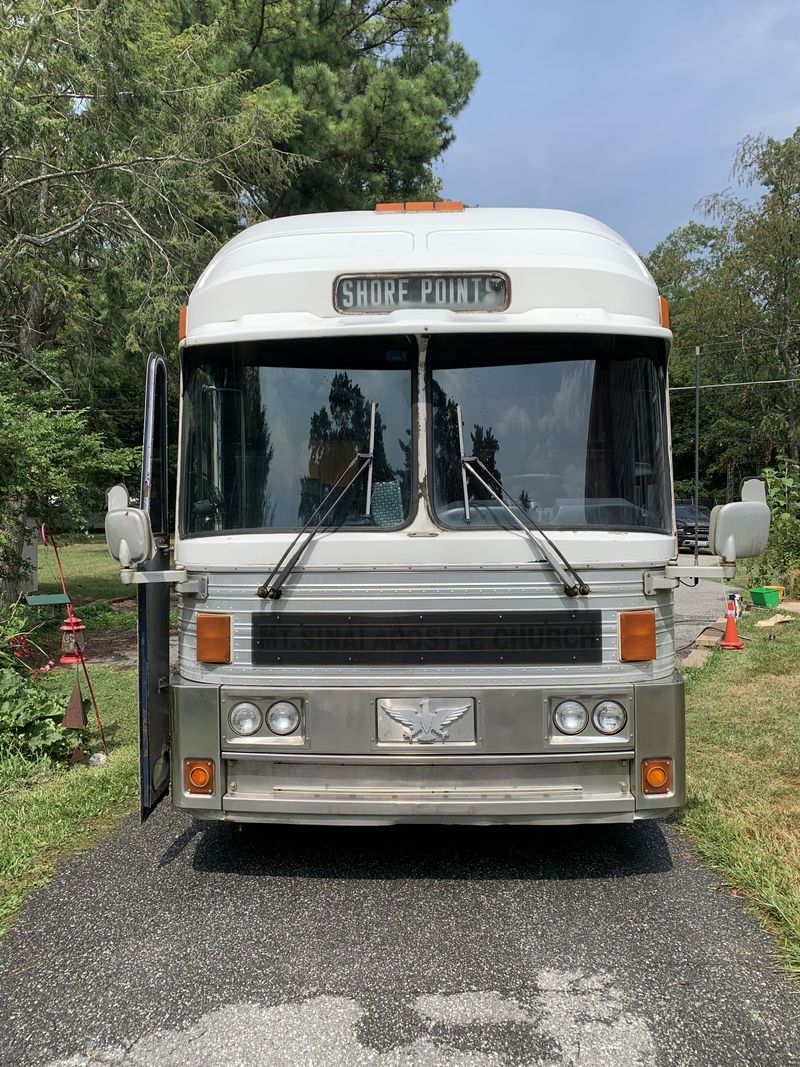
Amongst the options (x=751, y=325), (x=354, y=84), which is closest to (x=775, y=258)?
(x=751, y=325)

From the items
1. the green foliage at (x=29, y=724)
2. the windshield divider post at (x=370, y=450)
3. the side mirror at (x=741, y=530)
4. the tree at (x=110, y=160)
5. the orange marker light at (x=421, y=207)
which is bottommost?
the green foliage at (x=29, y=724)

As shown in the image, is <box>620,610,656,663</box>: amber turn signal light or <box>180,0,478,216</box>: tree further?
<box>180,0,478,216</box>: tree

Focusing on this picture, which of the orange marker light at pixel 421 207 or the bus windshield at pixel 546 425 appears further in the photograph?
the orange marker light at pixel 421 207

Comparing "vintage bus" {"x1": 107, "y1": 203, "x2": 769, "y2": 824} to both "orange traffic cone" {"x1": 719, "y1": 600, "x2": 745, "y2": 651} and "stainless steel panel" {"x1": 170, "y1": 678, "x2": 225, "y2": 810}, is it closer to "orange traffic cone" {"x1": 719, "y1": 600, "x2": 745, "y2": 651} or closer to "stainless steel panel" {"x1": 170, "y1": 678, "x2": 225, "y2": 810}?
"stainless steel panel" {"x1": 170, "y1": 678, "x2": 225, "y2": 810}

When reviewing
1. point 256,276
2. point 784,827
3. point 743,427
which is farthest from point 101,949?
point 743,427

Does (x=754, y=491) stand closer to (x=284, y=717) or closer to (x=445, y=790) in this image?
(x=445, y=790)

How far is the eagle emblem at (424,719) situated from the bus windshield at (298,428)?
0.83 m

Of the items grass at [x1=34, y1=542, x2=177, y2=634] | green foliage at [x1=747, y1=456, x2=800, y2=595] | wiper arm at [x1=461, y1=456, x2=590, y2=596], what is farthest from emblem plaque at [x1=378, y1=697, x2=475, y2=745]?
green foliage at [x1=747, y1=456, x2=800, y2=595]

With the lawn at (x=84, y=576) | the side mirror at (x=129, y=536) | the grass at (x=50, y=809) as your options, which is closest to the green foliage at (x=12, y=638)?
the grass at (x=50, y=809)

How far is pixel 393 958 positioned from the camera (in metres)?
3.27

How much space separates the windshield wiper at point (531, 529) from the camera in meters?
3.57

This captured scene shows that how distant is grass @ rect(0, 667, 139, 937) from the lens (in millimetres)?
4078

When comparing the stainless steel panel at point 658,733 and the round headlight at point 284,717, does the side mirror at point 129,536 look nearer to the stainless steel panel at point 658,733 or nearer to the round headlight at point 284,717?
the round headlight at point 284,717

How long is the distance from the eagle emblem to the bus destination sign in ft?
5.66
